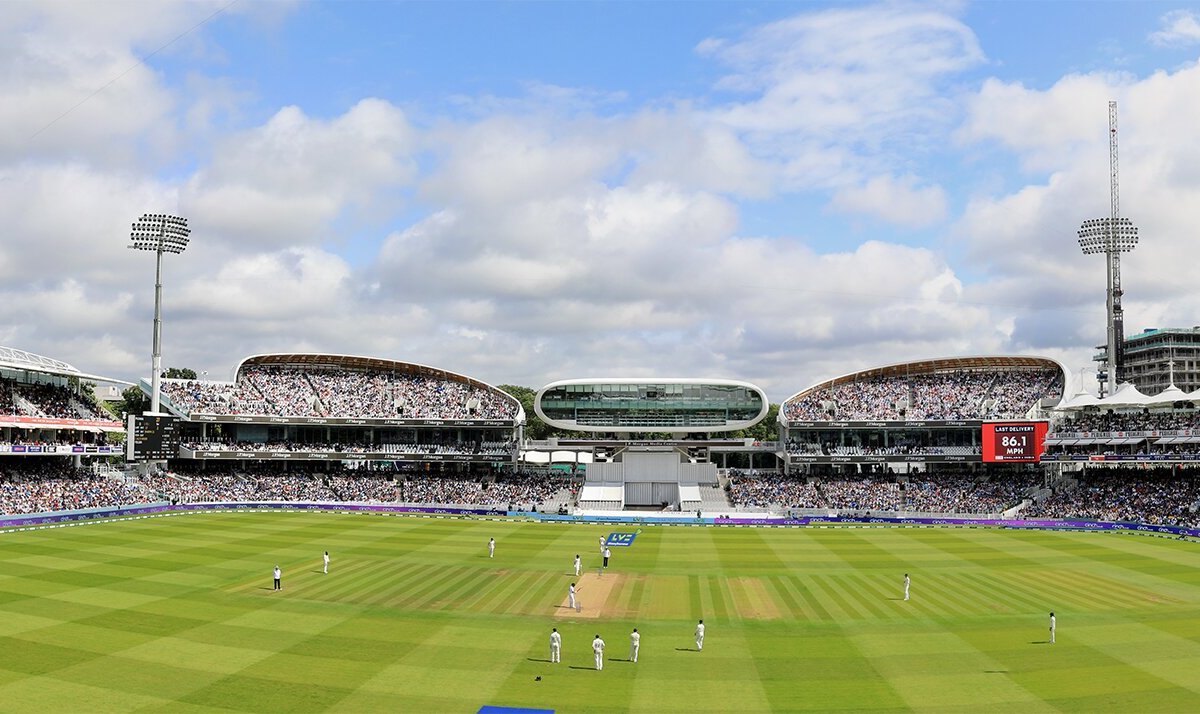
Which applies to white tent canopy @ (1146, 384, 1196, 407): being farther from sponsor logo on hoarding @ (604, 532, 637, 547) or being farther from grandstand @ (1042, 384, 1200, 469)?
sponsor logo on hoarding @ (604, 532, 637, 547)

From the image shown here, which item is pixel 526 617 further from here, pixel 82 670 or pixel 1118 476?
pixel 1118 476

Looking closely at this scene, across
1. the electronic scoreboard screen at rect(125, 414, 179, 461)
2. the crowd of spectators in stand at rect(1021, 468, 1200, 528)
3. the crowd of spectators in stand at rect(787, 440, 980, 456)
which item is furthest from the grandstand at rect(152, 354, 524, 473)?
the crowd of spectators in stand at rect(1021, 468, 1200, 528)

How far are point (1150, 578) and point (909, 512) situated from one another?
31779mm

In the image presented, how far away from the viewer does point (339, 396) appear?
285 ft

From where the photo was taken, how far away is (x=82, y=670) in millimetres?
22328

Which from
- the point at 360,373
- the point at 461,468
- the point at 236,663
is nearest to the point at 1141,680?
the point at 236,663

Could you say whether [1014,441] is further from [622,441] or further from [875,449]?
[622,441]

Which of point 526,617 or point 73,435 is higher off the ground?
point 73,435

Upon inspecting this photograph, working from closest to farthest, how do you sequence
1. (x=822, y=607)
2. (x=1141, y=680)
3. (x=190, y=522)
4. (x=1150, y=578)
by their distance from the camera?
1. (x=1141, y=680)
2. (x=822, y=607)
3. (x=1150, y=578)
4. (x=190, y=522)

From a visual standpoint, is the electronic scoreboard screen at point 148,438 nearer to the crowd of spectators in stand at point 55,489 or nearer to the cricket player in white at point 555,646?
the crowd of spectators in stand at point 55,489

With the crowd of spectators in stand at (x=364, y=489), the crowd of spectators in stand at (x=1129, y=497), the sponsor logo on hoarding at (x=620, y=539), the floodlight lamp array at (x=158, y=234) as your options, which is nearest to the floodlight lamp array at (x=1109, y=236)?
the crowd of spectators in stand at (x=1129, y=497)

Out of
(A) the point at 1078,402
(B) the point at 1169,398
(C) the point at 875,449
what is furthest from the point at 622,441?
(B) the point at 1169,398

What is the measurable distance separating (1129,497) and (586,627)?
54087 millimetres

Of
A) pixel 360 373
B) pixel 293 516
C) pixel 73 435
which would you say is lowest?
pixel 293 516
